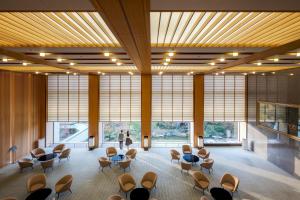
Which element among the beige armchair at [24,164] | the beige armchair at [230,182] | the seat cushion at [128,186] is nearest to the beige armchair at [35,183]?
the beige armchair at [24,164]

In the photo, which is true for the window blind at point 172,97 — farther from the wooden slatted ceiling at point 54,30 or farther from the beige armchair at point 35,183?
the beige armchair at point 35,183

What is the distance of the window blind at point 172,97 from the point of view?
1348 centimetres

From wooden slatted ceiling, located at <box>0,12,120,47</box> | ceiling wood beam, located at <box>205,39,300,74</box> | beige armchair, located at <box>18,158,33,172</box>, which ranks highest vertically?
wooden slatted ceiling, located at <box>0,12,120,47</box>

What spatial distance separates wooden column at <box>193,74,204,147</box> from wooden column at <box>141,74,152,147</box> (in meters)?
3.48

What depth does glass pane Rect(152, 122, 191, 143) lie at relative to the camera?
13.9 m

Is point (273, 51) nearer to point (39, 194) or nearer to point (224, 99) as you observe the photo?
point (224, 99)

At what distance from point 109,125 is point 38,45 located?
898 centimetres

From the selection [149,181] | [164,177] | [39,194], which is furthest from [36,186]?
[164,177]

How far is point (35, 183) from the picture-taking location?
734cm

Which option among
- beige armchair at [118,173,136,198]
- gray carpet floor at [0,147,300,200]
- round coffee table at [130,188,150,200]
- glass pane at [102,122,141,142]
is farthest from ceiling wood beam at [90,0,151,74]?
glass pane at [102,122,141,142]

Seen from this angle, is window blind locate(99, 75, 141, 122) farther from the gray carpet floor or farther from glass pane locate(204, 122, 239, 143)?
glass pane locate(204, 122, 239, 143)

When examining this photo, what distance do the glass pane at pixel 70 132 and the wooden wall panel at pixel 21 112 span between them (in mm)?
1168

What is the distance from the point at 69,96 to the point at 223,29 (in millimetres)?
12062

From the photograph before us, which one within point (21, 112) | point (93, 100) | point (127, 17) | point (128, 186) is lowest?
point (128, 186)
